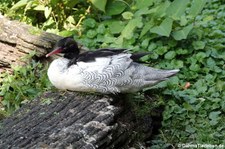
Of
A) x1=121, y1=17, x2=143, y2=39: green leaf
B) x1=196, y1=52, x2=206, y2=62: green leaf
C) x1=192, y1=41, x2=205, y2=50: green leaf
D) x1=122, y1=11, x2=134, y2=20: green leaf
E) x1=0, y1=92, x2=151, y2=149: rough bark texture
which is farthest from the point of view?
x1=122, y1=11, x2=134, y2=20: green leaf

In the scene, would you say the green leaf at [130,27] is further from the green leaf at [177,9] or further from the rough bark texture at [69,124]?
the rough bark texture at [69,124]

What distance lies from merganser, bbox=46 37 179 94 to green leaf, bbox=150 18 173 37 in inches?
43.7

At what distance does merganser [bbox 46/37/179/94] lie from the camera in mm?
4691

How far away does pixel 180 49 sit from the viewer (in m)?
6.13

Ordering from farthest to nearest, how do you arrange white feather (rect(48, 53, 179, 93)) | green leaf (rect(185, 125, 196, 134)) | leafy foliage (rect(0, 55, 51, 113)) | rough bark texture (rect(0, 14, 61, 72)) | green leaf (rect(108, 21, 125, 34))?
green leaf (rect(108, 21, 125, 34)) → rough bark texture (rect(0, 14, 61, 72)) → leafy foliage (rect(0, 55, 51, 113)) → green leaf (rect(185, 125, 196, 134)) → white feather (rect(48, 53, 179, 93))

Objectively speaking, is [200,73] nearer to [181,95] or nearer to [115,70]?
[181,95]

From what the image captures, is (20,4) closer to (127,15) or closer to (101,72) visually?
(127,15)

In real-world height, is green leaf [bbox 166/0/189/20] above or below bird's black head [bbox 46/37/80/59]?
above

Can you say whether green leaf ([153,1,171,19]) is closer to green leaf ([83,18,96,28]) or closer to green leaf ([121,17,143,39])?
green leaf ([121,17,143,39])

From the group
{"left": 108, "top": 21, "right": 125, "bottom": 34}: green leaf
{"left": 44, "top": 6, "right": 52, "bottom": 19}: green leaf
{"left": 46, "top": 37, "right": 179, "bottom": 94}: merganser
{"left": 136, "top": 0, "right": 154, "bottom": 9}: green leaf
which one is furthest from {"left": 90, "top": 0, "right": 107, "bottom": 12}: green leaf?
{"left": 46, "top": 37, "right": 179, "bottom": 94}: merganser

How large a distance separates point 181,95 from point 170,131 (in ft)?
1.71

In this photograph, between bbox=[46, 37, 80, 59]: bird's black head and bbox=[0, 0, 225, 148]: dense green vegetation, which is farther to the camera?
bbox=[0, 0, 225, 148]: dense green vegetation

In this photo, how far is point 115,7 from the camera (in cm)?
683

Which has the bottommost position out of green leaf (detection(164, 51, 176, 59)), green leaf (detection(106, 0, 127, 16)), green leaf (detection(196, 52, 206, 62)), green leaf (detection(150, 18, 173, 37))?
green leaf (detection(196, 52, 206, 62))
